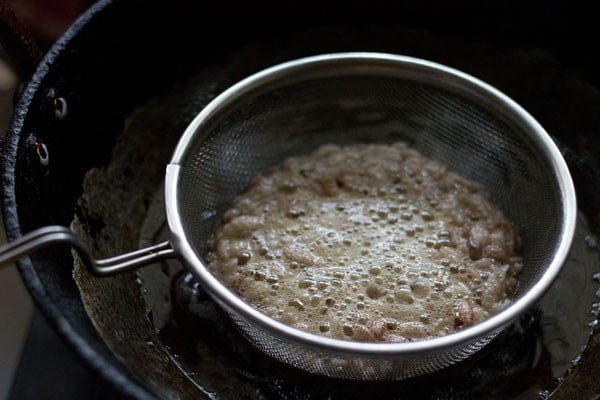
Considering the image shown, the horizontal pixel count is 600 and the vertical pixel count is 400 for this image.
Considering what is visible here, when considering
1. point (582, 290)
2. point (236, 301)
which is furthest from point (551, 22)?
point (236, 301)

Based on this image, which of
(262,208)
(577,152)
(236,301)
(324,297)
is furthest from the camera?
(577,152)

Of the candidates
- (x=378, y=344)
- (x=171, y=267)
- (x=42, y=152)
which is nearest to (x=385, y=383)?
(x=378, y=344)

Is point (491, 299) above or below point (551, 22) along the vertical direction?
below

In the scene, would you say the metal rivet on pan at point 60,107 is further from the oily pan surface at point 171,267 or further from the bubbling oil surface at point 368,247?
the bubbling oil surface at point 368,247

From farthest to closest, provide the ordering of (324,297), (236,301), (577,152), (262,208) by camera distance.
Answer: (577,152)
(262,208)
(324,297)
(236,301)

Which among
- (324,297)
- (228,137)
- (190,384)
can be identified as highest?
(228,137)

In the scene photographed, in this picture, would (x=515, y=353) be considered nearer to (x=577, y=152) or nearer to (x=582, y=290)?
(x=582, y=290)

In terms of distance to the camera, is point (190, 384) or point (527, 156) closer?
point (190, 384)

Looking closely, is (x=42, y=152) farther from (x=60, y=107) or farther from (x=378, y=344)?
(x=378, y=344)

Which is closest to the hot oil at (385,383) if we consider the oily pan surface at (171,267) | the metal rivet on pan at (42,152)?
the oily pan surface at (171,267)
